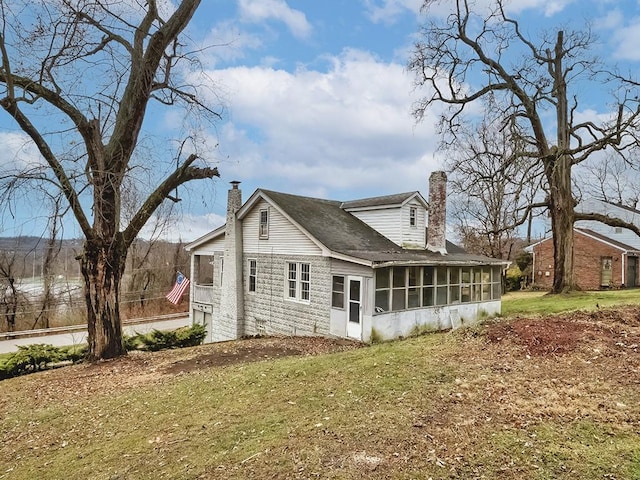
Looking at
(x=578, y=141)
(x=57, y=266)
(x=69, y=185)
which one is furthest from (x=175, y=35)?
(x=57, y=266)

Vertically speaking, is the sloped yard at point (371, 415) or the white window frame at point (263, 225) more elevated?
the white window frame at point (263, 225)

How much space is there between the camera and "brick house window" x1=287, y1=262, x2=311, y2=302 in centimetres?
1630

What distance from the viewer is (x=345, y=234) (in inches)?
661

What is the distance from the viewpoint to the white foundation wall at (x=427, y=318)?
14.0m

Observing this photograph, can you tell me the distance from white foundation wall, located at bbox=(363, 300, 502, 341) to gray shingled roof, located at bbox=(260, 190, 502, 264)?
1.79m

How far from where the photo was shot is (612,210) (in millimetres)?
37406

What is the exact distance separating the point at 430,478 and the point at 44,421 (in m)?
6.32

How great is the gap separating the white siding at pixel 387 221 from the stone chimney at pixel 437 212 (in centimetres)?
139

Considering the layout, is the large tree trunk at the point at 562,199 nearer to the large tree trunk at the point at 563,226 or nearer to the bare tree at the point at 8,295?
the large tree trunk at the point at 563,226

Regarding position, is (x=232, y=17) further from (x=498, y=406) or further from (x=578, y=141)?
(x=578, y=141)

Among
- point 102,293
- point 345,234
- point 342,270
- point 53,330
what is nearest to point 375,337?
point 342,270

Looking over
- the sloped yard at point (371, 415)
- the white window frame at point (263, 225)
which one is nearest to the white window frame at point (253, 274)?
the white window frame at point (263, 225)

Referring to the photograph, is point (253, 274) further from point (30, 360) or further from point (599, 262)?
point (599, 262)

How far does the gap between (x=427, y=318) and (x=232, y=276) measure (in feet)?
28.2
